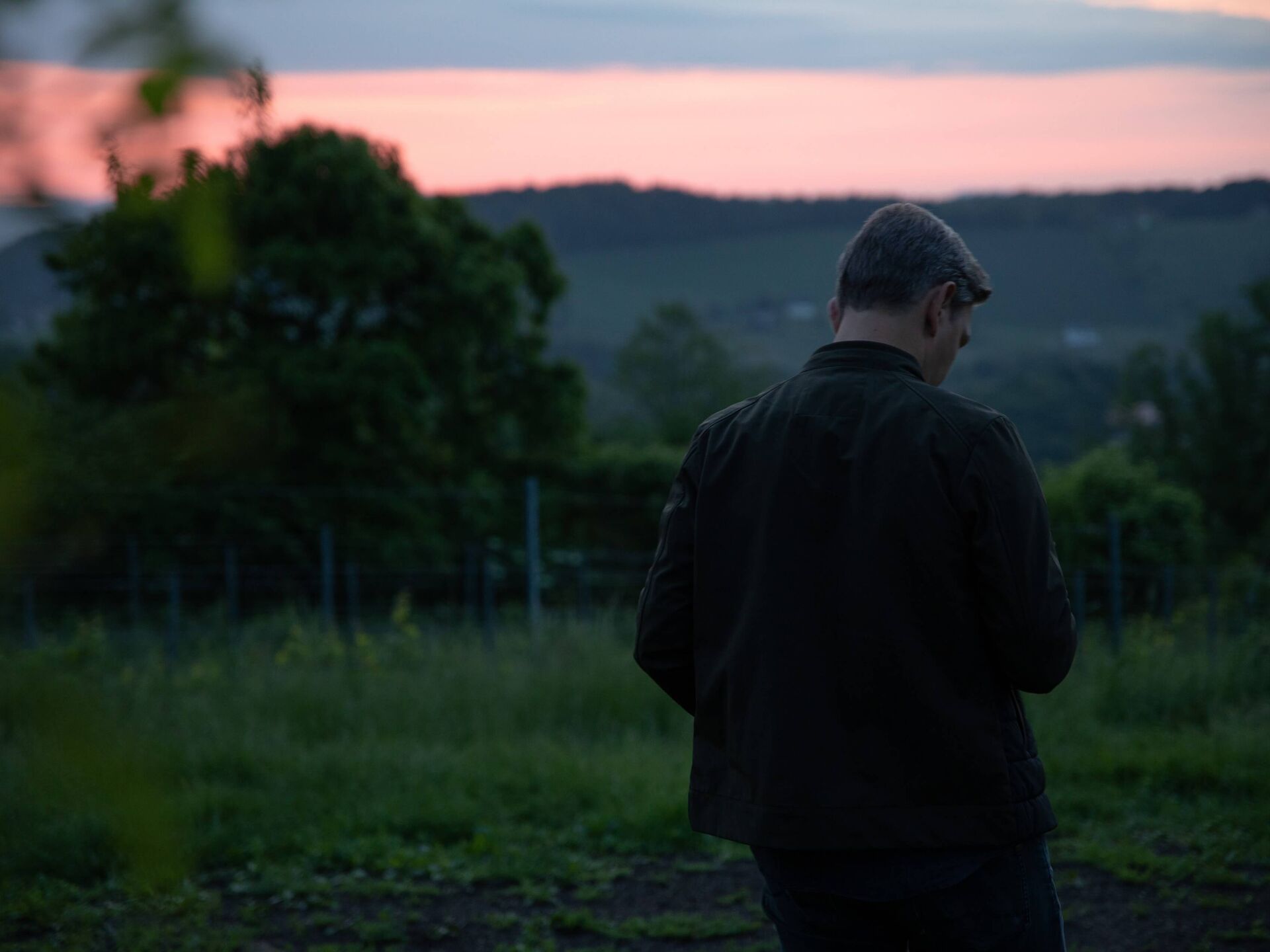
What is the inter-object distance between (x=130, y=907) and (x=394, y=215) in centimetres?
1915

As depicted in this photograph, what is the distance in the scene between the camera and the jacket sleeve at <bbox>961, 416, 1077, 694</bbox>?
1823mm

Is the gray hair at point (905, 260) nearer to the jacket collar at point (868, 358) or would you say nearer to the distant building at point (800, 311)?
the jacket collar at point (868, 358)

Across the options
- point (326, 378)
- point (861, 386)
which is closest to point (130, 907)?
point (861, 386)

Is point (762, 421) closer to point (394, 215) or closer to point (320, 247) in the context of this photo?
point (320, 247)

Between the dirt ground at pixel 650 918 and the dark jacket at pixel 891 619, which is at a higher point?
the dark jacket at pixel 891 619

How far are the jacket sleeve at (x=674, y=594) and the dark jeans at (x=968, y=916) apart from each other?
460mm

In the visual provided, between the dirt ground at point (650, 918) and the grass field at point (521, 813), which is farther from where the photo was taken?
the grass field at point (521, 813)

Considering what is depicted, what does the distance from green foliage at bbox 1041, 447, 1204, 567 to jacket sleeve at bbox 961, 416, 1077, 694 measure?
16.1m

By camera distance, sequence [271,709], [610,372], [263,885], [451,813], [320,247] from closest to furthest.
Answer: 1. [263,885]
2. [451,813]
3. [271,709]
4. [320,247]
5. [610,372]

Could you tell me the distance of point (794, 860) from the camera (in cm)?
198

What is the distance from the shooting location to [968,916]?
6.17 feet

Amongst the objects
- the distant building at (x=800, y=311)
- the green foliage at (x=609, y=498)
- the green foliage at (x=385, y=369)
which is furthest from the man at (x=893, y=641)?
the distant building at (x=800, y=311)

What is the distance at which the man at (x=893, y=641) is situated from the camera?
6.08 ft

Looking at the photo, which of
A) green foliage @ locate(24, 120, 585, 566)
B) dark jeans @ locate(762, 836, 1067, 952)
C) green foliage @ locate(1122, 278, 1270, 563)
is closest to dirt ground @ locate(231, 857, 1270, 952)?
dark jeans @ locate(762, 836, 1067, 952)
